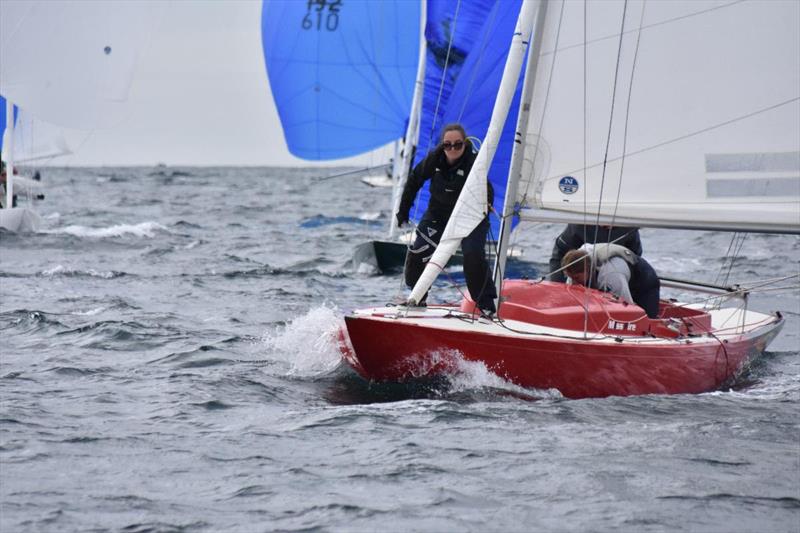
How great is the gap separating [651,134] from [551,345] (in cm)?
183

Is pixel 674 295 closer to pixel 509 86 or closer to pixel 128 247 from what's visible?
pixel 509 86

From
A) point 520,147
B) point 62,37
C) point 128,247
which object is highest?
point 62,37

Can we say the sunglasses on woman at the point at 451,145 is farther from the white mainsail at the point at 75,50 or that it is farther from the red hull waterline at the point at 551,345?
the white mainsail at the point at 75,50

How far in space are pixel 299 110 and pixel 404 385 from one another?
680 inches

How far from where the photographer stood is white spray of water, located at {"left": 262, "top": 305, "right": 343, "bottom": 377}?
27.9 ft

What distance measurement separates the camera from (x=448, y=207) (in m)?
8.37

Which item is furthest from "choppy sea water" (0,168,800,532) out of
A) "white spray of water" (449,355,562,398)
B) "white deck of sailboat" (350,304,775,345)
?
"white deck of sailboat" (350,304,775,345)

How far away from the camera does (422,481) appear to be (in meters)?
5.83

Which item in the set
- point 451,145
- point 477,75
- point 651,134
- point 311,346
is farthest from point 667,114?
point 477,75

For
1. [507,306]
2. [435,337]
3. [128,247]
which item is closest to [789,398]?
[507,306]

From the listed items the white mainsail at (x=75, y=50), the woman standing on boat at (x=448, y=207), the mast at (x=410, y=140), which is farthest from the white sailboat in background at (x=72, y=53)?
the woman standing on boat at (x=448, y=207)

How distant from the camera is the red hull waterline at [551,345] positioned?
7.46 m

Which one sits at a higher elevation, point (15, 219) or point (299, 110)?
point (299, 110)

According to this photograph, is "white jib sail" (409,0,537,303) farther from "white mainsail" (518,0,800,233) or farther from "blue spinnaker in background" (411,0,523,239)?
"blue spinnaker in background" (411,0,523,239)
